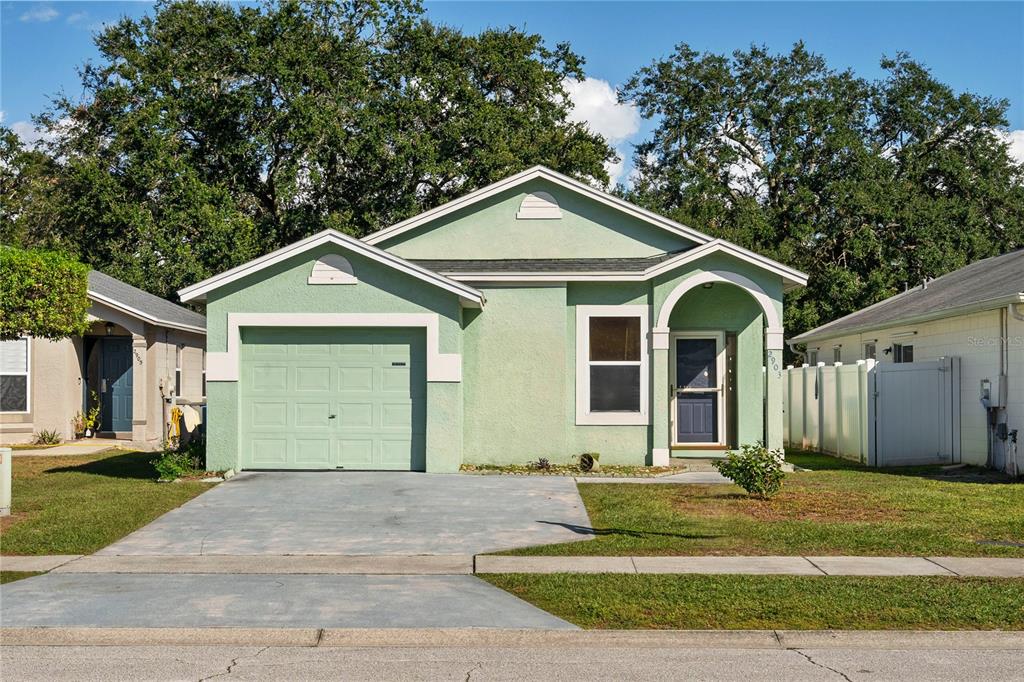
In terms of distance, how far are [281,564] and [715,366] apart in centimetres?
1167

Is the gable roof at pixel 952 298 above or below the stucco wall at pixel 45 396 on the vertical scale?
above

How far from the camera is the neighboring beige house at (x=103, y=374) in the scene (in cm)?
2375

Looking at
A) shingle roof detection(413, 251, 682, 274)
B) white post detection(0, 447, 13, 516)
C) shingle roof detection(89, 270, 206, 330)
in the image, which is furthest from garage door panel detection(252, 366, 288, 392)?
shingle roof detection(89, 270, 206, 330)

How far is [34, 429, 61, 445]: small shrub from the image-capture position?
2374 centimetres

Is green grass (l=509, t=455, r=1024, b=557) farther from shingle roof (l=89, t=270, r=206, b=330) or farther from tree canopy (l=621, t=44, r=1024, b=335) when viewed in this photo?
tree canopy (l=621, t=44, r=1024, b=335)

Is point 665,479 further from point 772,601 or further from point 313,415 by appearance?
point 772,601

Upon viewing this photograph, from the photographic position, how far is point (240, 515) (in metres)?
13.4

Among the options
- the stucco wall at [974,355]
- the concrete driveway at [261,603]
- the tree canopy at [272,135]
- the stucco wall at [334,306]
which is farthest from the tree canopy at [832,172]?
the concrete driveway at [261,603]

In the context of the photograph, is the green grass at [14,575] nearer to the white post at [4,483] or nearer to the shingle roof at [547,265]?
the white post at [4,483]

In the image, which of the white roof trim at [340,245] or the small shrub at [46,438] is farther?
the small shrub at [46,438]

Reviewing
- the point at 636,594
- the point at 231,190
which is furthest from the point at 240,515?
the point at 231,190

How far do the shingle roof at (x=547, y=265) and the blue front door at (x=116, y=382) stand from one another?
9.68 metres

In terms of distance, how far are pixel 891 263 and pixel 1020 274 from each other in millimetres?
20155

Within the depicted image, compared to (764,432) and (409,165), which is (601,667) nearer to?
(764,432)
